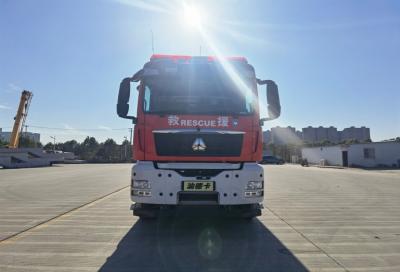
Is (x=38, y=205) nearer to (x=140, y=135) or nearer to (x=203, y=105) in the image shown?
(x=140, y=135)

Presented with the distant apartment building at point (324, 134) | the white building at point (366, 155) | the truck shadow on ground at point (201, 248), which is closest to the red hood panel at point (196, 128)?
the truck shadow on ground at point (201, 248)

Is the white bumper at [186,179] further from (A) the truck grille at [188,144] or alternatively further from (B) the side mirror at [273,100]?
(B) the side mirror at [273,100]

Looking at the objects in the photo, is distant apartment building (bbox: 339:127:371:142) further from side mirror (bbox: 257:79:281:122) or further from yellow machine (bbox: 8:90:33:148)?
side mirror (bbox: 257:79:281:122)

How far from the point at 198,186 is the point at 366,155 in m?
43.8

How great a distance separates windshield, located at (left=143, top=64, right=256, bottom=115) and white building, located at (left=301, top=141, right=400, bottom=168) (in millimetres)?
41290

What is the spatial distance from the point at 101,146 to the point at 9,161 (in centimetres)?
4451

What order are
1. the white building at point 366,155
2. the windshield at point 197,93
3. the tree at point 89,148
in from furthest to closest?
the tree at point 89,148
the white building at point 366,155
the windshield at point 197,93

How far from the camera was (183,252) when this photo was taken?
208 inches

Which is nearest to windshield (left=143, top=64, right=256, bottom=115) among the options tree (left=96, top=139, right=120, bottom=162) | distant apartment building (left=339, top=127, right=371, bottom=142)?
tree (left=96, top=139, right=120, bottom=162)

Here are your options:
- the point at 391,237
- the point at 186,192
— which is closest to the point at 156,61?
the point at 186,192

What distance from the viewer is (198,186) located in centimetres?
591

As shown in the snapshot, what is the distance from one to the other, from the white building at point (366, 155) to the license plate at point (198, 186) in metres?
41.9

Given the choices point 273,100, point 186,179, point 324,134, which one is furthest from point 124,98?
point 324,134

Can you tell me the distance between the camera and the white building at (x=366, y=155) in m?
42.3
